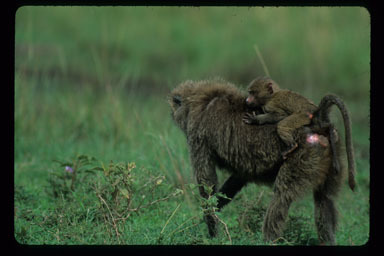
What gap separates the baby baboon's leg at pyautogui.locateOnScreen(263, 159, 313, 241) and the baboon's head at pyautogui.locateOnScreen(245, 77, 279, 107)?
0.55m

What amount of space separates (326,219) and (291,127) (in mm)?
852

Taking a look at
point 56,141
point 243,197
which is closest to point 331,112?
point 243,197

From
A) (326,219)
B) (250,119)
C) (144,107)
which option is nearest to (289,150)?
(250,119)

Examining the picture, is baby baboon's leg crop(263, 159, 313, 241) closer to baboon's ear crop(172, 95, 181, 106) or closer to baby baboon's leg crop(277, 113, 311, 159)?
baby baboon's leg crop(277, 113, 311, 159)

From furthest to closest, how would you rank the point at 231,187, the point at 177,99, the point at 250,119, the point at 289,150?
the point at 177,99
the point at 231,187
the point at 250,119
the point at 289,150

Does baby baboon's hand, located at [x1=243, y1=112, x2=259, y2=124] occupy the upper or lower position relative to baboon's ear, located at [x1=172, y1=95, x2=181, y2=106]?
lower

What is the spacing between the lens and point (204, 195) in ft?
14.9

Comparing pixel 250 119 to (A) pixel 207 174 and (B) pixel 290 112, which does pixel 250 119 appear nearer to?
(B) pixel 290 112

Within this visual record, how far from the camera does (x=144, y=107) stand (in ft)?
27.7

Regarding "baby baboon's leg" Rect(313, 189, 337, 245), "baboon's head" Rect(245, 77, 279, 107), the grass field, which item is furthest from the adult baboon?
the grass field

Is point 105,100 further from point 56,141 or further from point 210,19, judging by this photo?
point 210,19

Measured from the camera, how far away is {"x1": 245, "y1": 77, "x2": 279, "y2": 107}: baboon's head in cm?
432

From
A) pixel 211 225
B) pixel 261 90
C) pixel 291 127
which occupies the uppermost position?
pixel 261 90

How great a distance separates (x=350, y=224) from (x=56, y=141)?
389cm
